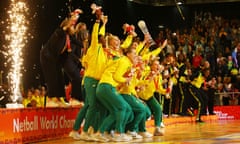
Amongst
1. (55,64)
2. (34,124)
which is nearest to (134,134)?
(34,124)

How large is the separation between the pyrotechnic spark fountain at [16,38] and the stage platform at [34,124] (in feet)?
18.5

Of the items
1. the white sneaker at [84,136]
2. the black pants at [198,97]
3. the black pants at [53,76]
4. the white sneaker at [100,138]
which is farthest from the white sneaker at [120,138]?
the black pants at [198,97]

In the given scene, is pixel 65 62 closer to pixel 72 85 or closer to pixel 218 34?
pixel 72 85

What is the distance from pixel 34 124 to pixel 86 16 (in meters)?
9.23

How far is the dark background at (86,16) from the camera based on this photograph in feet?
48.9

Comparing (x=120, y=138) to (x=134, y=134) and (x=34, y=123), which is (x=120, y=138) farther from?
(x=34, y=123)

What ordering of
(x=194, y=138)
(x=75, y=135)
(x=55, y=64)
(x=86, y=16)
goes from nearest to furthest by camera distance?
(x=194, y=138)
(x=75, y=135)
(x=55, y=64)
(x=86, y=16)

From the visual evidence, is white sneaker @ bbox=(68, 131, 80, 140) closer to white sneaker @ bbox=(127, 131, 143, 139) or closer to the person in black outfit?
white sneaker @ bbox=(127, 131, 143, 139)

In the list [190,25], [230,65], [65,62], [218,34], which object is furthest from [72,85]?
[190,25]

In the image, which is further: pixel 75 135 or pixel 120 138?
pixel 75 135

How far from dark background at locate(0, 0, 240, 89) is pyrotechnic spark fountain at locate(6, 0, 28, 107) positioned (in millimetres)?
161

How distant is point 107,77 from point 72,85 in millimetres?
3947

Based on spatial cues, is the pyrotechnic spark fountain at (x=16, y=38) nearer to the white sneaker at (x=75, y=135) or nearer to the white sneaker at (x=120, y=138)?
the white sneaker at (x=75, y=135)

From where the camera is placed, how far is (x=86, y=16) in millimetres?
17266
